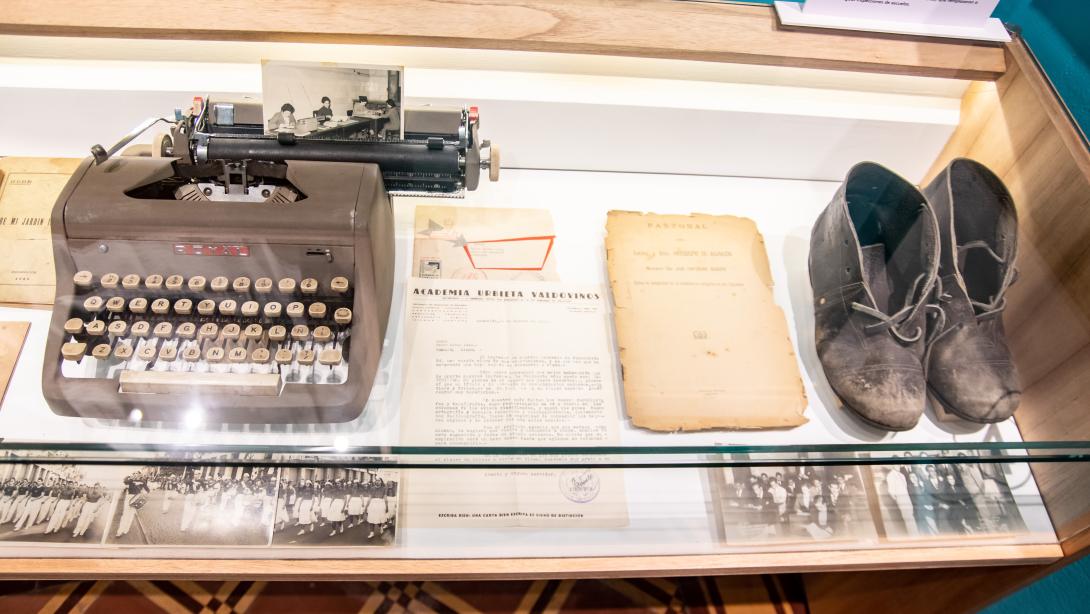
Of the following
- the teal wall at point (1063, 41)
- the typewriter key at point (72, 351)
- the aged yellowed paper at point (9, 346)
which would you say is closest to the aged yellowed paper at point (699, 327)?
the teal wall at point (1063, 41)

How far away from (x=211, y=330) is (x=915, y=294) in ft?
3.25

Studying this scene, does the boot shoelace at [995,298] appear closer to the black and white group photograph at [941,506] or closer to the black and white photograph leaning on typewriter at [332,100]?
the black and white group photograph at [941,506]

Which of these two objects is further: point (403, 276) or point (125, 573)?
point (403, 276)

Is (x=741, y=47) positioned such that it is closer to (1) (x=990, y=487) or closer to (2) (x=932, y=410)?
(2) (x=932, y=410)

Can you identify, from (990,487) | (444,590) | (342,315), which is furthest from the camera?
(444,590)

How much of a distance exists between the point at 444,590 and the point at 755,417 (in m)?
0.72

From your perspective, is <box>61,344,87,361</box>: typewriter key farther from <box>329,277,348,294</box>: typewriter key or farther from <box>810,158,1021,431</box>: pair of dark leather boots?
<box>810,158,1021,431</box>: pair of dark leather boots

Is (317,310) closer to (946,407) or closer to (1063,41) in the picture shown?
(946,407)

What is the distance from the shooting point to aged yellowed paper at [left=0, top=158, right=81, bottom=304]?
41.6 inches

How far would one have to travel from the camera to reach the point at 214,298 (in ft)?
3.08

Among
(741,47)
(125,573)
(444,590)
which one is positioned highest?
(741,47)

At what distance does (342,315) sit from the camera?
926 millimetres

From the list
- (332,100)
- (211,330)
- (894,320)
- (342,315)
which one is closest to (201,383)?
(211,330)

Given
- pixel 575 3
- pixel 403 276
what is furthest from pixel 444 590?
pixel 575 3
